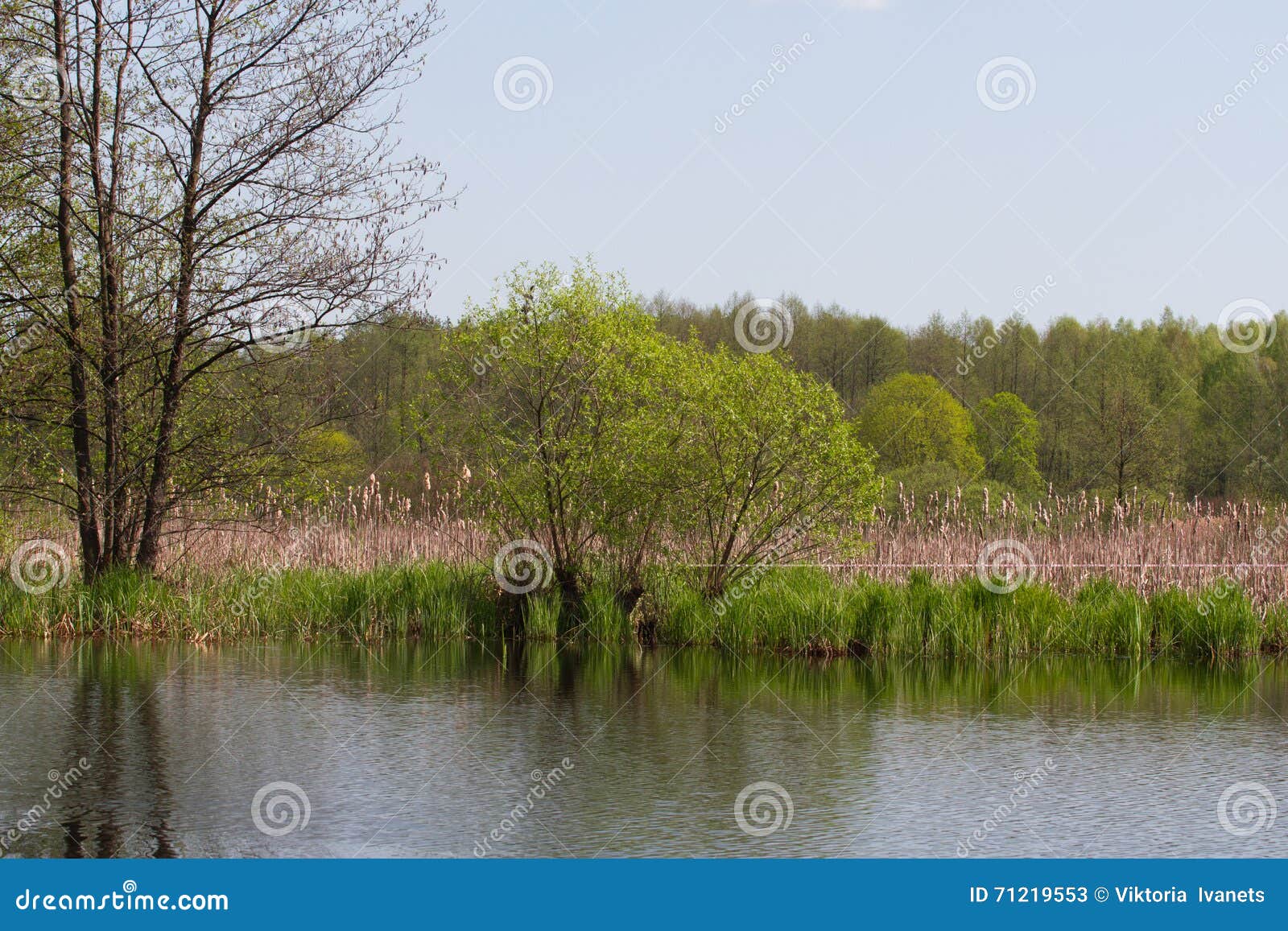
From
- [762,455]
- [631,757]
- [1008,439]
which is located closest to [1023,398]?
[1008,439]

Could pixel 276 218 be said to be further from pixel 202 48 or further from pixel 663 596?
pixel 663 596

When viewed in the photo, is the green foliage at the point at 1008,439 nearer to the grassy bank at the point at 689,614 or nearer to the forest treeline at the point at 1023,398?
the forest treeline at the point at 1023,398

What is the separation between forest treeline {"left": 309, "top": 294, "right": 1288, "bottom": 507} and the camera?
3762 centimetres

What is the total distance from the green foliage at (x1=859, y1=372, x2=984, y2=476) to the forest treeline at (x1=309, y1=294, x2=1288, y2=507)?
0.18 ft

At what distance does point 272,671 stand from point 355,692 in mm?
1527

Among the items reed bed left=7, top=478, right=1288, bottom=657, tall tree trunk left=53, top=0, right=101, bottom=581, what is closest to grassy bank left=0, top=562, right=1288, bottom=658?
reed bed left=7, top=478, right=1288, bottom=657

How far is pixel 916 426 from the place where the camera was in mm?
42531

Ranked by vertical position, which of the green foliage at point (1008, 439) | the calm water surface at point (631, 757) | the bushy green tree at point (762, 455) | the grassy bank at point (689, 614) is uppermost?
the green foliage at point (1008, 439)

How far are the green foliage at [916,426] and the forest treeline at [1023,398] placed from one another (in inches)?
2.1

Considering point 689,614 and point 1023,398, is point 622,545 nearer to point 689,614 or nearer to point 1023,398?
point 689,614

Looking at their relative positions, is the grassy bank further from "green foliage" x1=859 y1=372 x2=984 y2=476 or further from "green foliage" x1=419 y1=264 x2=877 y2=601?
"green foliage" x1=859 y1=372 x2=984 y2=476

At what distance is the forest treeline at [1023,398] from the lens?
3762 cm

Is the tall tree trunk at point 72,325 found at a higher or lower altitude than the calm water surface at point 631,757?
higher

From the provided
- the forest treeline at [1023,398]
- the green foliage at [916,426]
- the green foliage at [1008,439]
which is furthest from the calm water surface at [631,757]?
the green foliage at [1008,439]
